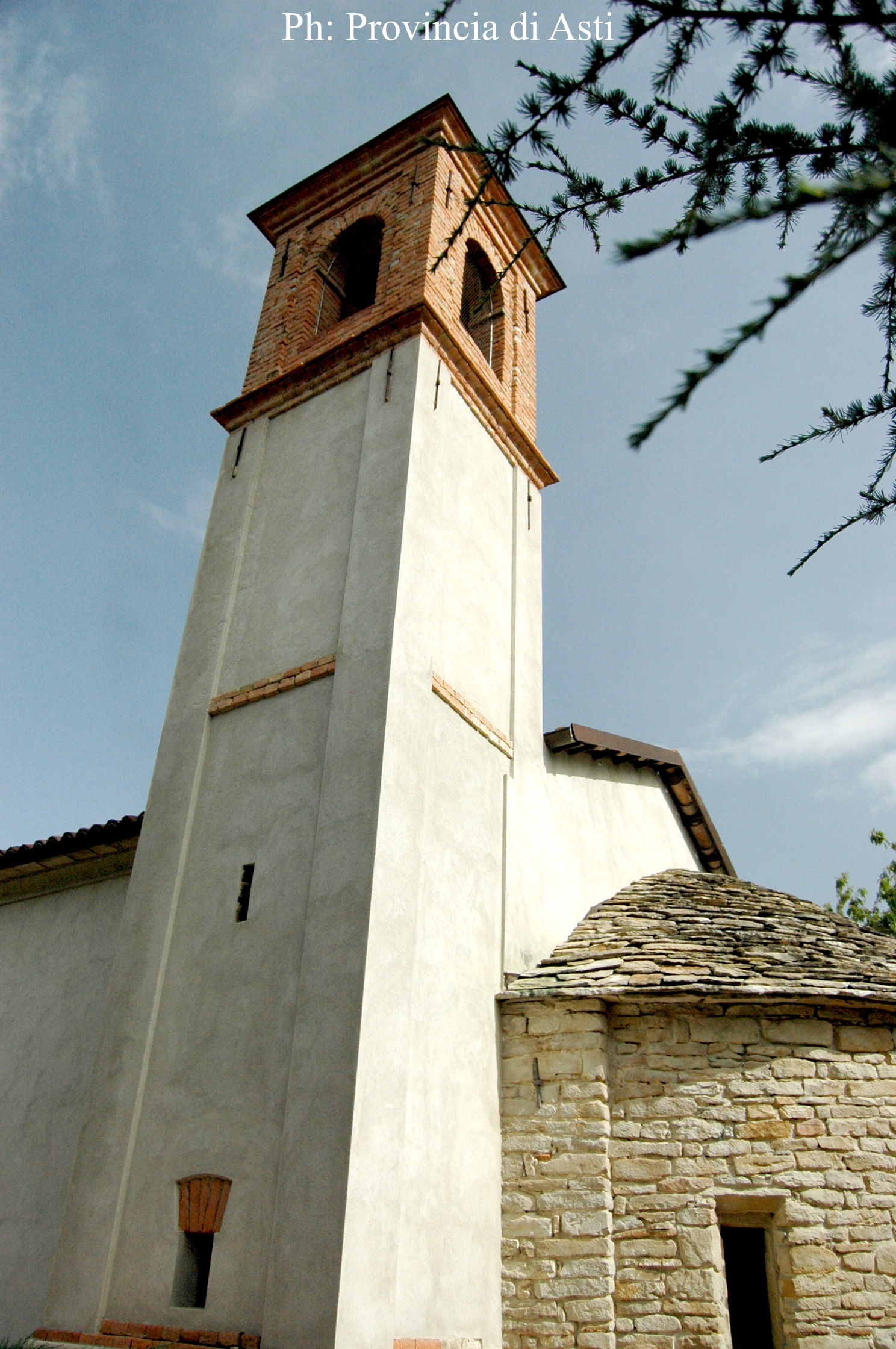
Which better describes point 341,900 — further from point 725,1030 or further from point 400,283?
point 400,283

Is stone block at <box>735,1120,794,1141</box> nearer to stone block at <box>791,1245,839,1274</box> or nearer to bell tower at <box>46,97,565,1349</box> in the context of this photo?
stone block at <box>791,1245,839,1274</box>

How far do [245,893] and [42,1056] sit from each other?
2930mm

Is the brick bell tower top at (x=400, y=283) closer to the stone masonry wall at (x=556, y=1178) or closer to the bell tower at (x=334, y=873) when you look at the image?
the bell tower at (x=334, y=873)

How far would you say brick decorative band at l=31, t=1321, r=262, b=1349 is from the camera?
17.4ft

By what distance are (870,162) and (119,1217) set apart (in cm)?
670

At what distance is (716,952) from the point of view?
7.23 meters

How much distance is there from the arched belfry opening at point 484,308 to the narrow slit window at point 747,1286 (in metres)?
8.69

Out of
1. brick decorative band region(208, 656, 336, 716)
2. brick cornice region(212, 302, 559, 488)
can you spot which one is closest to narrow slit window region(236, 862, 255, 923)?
brick decorative band region(208, 656, 336, 716)

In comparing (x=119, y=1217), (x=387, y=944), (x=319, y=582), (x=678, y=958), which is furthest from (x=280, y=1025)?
(x=319, y=582)

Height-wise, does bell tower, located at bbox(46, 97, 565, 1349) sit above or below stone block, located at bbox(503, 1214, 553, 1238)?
above

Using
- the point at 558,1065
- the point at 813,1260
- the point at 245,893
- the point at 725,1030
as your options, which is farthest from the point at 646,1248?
the point at 245,893

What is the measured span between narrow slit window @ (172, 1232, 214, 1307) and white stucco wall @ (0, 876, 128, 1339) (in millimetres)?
1938

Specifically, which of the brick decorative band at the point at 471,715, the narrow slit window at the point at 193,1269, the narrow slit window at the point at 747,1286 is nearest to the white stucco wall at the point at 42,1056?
the narrow slit window at the point at 193,1269

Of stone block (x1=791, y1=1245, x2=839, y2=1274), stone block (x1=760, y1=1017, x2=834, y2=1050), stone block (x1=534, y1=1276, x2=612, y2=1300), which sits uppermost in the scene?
stone block (x1=760, y1=1017, x2=834, y2=1050)
